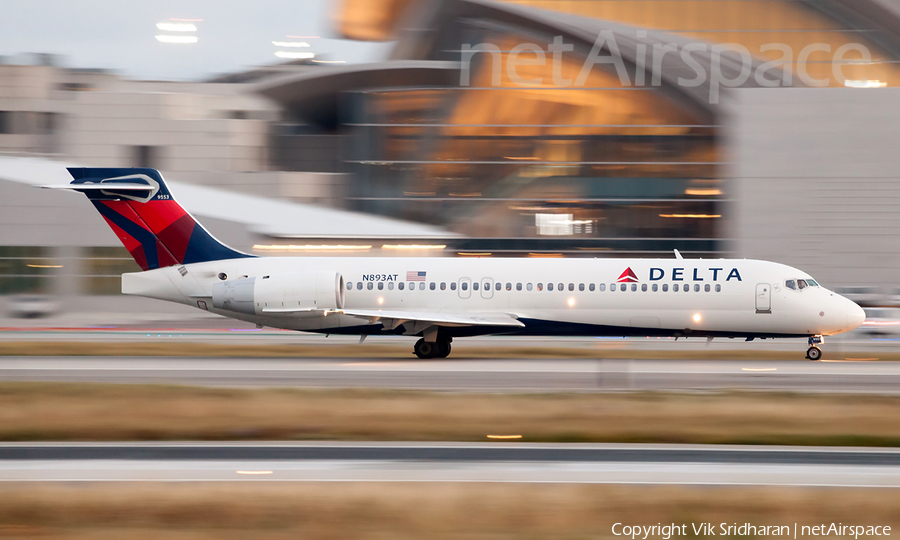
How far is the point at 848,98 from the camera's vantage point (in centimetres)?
4538

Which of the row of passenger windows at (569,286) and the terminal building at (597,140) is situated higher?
the terminal building at (597,140)

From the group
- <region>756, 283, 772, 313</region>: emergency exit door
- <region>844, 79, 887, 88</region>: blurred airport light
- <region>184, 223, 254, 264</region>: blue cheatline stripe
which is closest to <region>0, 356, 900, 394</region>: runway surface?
<region>756, 283, 772, 313</region>: emergency exit door

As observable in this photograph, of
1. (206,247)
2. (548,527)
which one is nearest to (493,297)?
(206,247)

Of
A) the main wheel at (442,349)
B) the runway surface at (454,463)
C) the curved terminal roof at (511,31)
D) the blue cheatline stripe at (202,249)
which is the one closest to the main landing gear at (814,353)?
A: the main wheel at (442,349)

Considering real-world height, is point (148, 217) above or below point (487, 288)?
above

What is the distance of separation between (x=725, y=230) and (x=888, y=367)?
22.8 m

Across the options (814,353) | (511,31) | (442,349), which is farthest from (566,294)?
(511,31)

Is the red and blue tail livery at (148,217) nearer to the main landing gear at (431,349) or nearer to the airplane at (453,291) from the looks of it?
the airplane at (453,291)

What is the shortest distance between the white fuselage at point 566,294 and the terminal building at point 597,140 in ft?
52.8

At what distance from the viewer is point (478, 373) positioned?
22.3 m

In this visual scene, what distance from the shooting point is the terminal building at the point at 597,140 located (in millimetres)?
44938

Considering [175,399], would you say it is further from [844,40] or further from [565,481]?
[844,40]

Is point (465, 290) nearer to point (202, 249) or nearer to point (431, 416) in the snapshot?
point (202, 249)

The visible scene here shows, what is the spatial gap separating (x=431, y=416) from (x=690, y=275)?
547 inches
